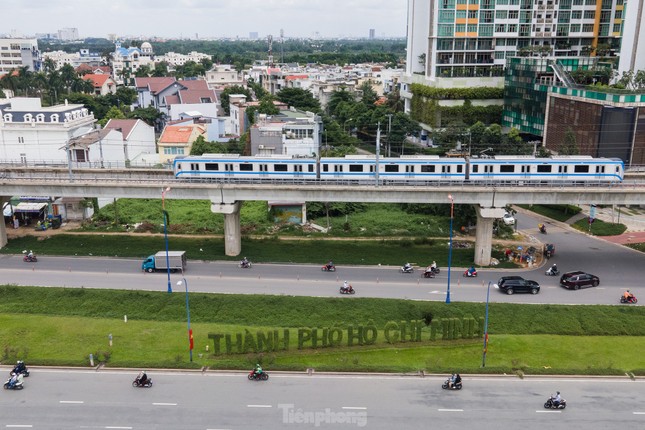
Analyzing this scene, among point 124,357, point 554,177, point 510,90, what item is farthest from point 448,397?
point 510,90

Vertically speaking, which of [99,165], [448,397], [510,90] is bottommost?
[448,397]

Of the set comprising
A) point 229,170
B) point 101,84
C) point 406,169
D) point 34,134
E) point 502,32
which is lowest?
point 34,134

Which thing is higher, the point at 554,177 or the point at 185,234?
the point at 554,177

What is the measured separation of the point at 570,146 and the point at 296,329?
5268cm

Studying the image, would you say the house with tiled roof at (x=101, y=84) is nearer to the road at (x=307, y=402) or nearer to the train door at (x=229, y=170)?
the train door at (x=229, y=170)

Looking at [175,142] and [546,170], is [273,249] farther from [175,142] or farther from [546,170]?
[175,142]

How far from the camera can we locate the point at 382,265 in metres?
54.8

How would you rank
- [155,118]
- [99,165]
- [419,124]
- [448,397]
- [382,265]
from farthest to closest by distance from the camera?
[155,118], [419,124], [99,165], [382,265], [448,397]

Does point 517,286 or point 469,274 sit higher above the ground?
point 517,286

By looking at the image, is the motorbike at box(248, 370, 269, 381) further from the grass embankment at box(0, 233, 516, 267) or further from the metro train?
the metro train

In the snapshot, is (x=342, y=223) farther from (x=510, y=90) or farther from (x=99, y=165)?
(x=510, y=90)

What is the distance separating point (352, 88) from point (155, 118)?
5997 cm

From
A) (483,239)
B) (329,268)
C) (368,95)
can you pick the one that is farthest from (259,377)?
(368,95)

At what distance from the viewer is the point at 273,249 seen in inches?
2309
